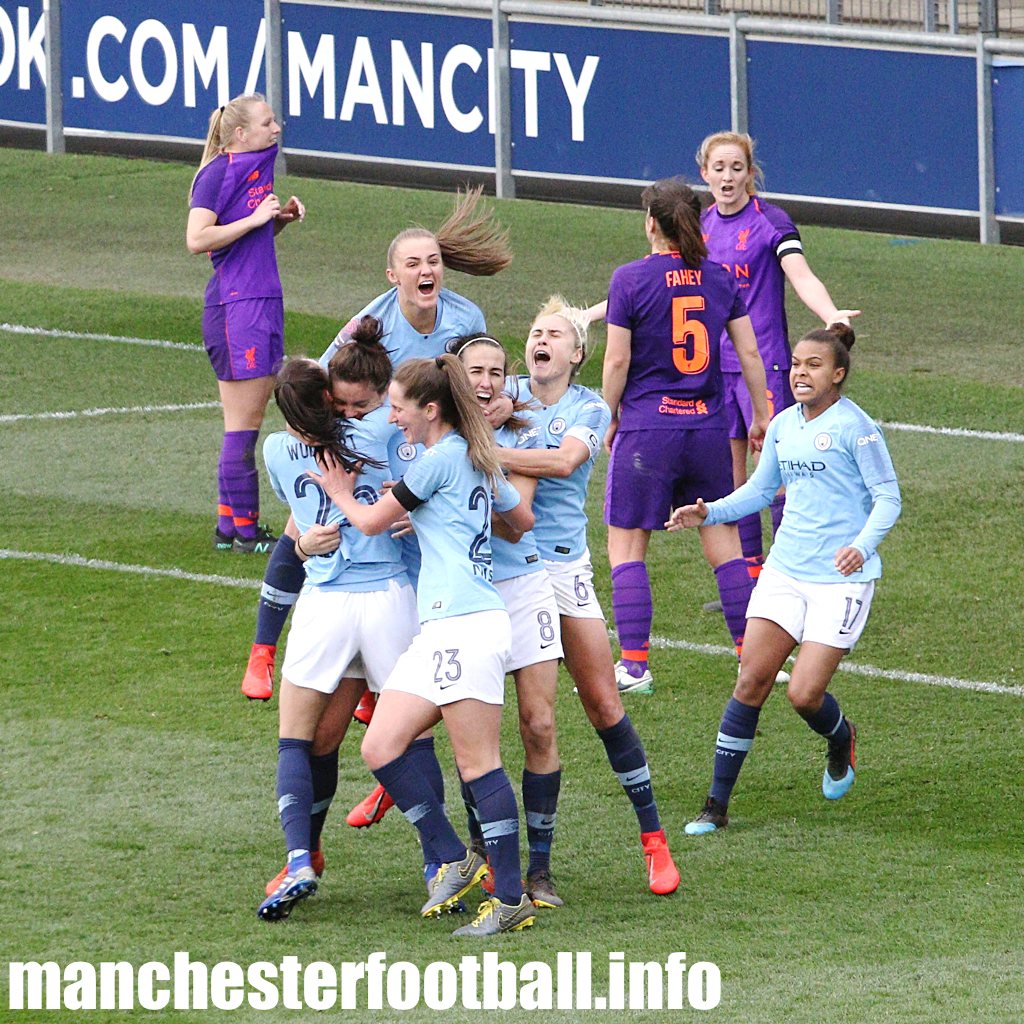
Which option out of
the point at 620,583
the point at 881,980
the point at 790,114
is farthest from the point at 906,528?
the point at 790,114

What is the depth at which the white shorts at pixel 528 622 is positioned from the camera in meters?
6.16

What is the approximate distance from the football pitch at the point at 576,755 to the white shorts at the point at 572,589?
86 cm

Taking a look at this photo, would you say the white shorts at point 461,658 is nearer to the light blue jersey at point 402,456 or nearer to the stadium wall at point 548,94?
the light blue jersey at point 402,456

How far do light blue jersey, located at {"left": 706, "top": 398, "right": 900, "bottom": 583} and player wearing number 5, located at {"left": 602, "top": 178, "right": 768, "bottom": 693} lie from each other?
1177 millimetres

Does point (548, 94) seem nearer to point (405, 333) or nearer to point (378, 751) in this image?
point (405, 333)

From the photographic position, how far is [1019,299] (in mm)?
16328

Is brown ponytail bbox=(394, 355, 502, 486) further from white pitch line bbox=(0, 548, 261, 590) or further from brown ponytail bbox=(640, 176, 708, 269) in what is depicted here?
white pitch line bbox=(0, 548, 261, 590)

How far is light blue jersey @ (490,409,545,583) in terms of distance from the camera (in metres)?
6.18

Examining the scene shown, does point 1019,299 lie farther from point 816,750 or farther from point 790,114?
point 816,750

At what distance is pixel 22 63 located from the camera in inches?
854

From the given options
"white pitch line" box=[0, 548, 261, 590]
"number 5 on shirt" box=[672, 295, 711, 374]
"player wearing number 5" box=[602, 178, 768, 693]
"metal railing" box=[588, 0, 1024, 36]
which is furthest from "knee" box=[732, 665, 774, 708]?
"metal railing" box=[588, 0, 1024, 36]

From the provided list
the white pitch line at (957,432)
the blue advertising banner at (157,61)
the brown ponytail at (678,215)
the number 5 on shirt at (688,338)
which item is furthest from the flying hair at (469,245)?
the blue advertising banner at (157,61)

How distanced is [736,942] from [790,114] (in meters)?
12.9

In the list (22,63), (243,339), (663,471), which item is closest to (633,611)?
(663,471)
